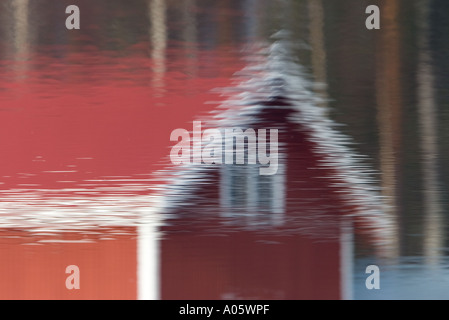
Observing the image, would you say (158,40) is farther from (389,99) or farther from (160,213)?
(389,99)

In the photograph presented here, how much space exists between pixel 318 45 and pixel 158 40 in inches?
11.1

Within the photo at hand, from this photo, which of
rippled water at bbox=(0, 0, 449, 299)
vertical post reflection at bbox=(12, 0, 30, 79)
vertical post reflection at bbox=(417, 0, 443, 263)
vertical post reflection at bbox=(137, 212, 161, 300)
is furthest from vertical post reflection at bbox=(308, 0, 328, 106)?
vertical post reflection at bbox=(12, 0, 30, 79)

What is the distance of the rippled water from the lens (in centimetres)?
104

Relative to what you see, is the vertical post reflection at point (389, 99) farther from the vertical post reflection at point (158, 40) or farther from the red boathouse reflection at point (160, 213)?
the vertical post reflection at point (158, 40)

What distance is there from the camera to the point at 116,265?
104 cm

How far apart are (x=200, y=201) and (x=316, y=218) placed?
0.21 meters

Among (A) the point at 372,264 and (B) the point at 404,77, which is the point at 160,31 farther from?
(A) the point at 372,264

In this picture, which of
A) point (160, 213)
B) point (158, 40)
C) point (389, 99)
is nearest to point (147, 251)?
point (160, 213)

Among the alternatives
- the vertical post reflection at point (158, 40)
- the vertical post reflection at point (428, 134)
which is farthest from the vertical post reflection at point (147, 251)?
the vertical post reflection at point (428, 134)

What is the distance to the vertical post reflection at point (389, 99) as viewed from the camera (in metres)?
1.06

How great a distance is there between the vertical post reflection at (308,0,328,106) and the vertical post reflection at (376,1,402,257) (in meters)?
0.10

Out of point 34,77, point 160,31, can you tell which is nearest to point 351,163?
point 160,31

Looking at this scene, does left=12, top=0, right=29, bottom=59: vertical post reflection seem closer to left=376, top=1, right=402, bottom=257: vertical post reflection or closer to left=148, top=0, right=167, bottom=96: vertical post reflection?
left=148, top=0, right=167, bottom=96: vertical post reflection

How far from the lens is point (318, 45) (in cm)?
106
